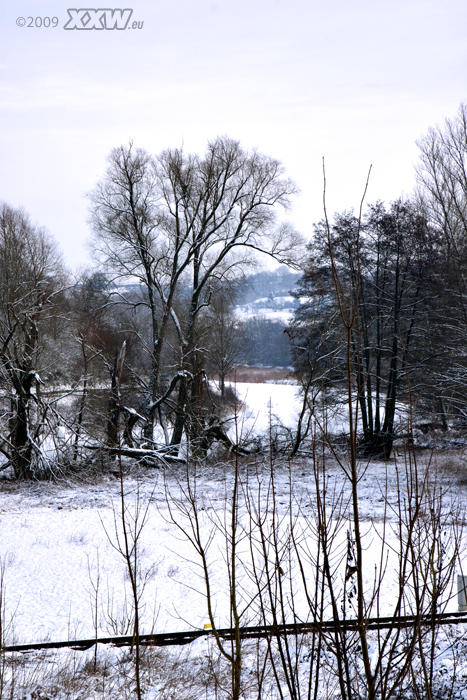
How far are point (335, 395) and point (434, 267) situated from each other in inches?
277

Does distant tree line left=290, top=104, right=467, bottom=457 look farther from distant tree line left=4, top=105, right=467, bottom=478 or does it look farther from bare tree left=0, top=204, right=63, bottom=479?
bare tree left=0, top=204, right=63, bottom=479

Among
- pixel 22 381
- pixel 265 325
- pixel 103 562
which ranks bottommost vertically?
pixel 103 562

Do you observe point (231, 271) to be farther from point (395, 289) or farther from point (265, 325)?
point (265, 325)

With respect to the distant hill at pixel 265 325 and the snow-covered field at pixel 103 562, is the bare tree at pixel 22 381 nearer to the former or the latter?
the snow-covered field at pixel 103 562

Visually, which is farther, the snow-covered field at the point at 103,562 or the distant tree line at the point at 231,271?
the distant tree line at the point at 231,271

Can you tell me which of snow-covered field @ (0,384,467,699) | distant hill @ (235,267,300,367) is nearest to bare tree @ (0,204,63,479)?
snow-covered field @ (0,384,467,699)

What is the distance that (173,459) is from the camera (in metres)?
20.1

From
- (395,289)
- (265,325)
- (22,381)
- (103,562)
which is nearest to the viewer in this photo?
(103,562)

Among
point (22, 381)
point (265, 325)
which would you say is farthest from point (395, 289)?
point (265, 325)

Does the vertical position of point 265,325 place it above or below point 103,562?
above

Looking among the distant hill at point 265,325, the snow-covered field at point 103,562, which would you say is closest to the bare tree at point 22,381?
the snow-covered field at point 103,562

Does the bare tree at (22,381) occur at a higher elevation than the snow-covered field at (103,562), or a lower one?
higher

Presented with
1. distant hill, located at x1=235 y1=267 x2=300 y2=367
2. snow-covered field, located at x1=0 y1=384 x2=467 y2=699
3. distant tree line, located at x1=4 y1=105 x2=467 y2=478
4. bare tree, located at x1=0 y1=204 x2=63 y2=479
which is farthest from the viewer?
distant hill, located at x1=235 y1=267 x2=300 y2=367

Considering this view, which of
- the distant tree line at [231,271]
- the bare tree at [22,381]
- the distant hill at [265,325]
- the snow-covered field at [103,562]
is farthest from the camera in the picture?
the distant hill at [265,325]
